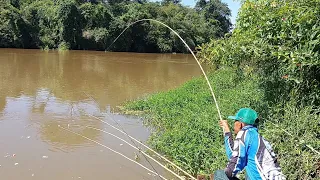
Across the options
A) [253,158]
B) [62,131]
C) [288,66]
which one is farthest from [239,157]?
[62,131]

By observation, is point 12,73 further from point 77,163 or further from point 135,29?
point 135,29

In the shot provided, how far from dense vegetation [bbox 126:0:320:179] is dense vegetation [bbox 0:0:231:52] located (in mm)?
31921

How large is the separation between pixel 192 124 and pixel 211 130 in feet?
2.10

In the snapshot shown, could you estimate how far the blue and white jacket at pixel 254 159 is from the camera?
8.70ft

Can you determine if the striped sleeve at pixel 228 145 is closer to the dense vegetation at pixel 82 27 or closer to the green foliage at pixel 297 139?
the green foliage at pixel 297 139

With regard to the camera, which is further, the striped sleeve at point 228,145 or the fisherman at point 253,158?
the striped sleeve at point 228,145

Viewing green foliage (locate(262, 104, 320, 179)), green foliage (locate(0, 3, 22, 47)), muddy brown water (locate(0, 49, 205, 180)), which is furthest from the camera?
green foliage (locate(0, 3, 22, 47))

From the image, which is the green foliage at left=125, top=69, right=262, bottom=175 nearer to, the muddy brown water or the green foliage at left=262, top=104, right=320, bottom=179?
the muddy brown water

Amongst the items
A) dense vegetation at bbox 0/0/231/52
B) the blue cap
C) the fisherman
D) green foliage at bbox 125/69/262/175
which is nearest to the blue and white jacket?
the fisherman

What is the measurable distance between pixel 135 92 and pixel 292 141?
9.19 m

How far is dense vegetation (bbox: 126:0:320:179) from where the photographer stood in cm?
402

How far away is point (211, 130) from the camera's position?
586 cm

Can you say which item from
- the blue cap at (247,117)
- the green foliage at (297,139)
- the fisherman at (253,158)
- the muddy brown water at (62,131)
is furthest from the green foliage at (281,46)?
the muddy brown water at (62,131)

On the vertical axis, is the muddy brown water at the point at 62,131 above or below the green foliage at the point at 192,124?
below
